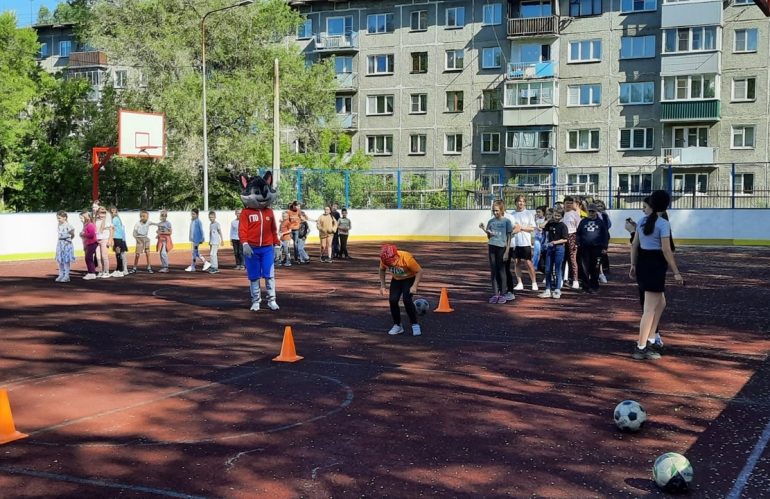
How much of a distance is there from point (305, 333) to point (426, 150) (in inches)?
1809

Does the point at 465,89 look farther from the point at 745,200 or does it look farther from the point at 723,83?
the point at 745,200

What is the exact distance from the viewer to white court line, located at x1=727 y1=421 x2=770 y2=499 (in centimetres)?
572

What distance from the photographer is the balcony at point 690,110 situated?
48.9m

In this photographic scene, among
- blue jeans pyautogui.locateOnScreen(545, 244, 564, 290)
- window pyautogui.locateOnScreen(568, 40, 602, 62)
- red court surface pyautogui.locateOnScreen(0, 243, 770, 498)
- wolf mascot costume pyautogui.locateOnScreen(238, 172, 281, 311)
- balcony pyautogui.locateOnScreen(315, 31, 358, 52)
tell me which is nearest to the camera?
red court surface pyautogui.locateOnScreen(0, 243, 770, 498)

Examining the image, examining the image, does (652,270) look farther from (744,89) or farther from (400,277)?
(744,89)

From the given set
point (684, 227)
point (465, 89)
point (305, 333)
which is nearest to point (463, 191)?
point (684, 227)

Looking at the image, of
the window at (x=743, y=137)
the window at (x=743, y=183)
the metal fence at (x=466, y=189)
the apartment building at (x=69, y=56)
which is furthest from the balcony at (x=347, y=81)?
the window at (x=743, y=183)

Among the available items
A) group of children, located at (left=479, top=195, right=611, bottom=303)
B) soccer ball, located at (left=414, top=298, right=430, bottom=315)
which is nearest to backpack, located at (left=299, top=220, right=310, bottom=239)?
group of children, located at (left=479, top=195, right=611, bottom=303)

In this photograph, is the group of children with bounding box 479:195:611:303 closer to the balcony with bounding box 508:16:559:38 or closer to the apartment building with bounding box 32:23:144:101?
the balcony with bounding box 508:16:559:38

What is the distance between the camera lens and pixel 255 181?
48.4 feet

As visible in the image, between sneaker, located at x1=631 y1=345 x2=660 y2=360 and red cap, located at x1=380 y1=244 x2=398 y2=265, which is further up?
red cap, located at x1=380 y1=244 x2=398 y2=265

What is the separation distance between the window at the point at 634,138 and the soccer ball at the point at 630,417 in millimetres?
47091

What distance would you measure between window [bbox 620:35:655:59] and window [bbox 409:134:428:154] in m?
13.6

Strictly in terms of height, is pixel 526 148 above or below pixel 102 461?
above
